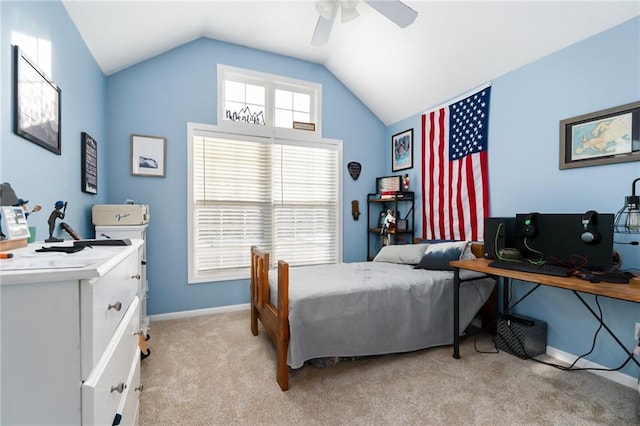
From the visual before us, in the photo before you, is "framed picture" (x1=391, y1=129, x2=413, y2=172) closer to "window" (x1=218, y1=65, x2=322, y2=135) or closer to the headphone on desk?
"window" (x1=218, y1=65, x2=322, y2=135)

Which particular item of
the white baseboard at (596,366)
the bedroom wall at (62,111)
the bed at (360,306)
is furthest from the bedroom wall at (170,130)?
the white baseboard at (596,366)

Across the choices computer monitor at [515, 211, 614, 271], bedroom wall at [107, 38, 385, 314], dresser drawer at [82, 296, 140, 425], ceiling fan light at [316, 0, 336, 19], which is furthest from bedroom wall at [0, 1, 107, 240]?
computer monitor at [515, 211, 614, 271]

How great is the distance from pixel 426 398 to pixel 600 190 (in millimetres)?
1914

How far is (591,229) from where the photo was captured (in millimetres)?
1889

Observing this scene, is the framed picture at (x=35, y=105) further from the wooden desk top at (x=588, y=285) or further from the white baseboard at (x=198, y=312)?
the wooden desk top at (x=588, y=285)

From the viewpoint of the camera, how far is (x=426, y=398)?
1817 mm

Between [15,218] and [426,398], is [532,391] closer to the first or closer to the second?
[426,398]

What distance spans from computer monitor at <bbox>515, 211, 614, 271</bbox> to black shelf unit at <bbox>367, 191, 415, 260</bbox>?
1454 millimetres

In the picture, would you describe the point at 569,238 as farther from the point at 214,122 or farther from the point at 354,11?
the point at 214,122

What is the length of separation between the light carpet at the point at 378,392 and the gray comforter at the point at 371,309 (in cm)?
17

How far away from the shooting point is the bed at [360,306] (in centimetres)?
198

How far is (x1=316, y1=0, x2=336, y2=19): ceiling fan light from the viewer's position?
2194 millimetres

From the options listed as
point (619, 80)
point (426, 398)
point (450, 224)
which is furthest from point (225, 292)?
point (619, 80)

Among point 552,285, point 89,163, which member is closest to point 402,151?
point 552,285
